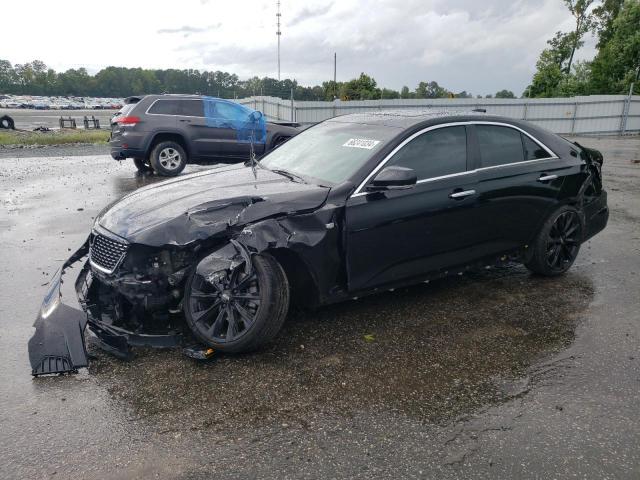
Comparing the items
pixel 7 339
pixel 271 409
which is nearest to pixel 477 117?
pixel 271 409

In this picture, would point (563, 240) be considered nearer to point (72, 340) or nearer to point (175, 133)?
point (72, 340)

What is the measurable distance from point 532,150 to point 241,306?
3313 millimetres

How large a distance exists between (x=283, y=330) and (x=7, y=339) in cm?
208

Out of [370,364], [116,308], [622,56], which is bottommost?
[370,364]

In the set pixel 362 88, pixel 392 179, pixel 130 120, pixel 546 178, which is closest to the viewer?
pixel 392 179

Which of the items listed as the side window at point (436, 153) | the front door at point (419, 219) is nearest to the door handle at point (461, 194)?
the front door at point (419, 219)

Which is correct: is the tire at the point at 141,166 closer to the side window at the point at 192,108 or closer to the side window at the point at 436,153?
the side window at the point at 192,108

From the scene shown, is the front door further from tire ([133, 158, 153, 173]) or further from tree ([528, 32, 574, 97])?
tree ([528, 32, 574, 97])

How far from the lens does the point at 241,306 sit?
12.0ft

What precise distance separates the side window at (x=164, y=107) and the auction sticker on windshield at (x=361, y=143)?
8.03 m

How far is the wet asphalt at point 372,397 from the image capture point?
2682mm

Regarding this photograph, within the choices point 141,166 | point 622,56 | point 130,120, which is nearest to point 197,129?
point 130,120

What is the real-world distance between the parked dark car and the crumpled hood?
754 centimetres

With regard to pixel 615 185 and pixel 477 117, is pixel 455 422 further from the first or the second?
pixel 615 185
